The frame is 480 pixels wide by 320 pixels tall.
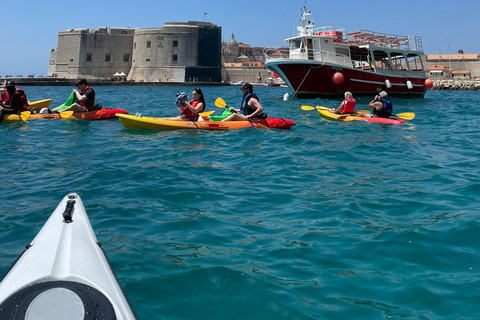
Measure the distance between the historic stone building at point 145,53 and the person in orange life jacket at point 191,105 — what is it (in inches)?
2031

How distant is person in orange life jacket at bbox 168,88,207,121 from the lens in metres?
10.1

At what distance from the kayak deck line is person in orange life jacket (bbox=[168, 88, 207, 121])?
24.0 ft

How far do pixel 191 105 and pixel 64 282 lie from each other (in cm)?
824

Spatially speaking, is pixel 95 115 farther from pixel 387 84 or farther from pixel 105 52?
pixel 105 52

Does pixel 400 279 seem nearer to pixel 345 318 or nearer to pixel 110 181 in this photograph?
pixel 345 318

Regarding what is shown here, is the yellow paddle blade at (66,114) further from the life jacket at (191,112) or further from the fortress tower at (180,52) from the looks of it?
the fortress tower at (180,52)

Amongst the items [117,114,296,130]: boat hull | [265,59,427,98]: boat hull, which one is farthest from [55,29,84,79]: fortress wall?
[117,114,296,130]: boat hull

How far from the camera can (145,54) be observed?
62.2 m

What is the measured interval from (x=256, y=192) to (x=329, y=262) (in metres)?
2.11

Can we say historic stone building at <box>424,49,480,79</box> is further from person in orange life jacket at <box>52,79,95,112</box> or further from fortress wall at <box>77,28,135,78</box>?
person in orange life jacket at <box>52,79,95,112</box>

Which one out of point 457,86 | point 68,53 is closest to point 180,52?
point 68,53

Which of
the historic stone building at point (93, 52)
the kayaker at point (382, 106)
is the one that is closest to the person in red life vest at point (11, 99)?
the kayaker at point (382, 106)

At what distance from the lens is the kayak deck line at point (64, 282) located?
2113 millimetres

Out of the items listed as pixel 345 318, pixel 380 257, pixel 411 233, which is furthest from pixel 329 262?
pixel 411 233
